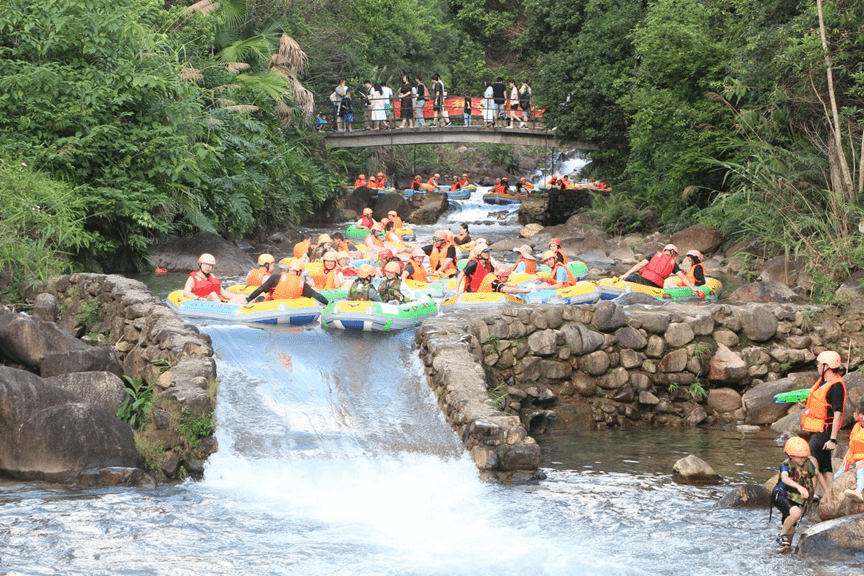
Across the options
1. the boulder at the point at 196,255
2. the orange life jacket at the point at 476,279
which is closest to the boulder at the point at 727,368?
the orange life jacket at the point at 476,279

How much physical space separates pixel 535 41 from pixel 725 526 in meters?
28.8

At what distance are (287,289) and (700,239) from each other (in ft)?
42.6

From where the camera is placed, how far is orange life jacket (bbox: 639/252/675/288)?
765 inches

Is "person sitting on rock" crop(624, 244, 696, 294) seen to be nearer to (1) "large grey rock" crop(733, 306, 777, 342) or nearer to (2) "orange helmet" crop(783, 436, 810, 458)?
(1) "large grey rock" crop(733, 306, 777, 342)

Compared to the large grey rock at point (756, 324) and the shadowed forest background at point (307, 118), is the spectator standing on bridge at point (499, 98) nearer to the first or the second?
the shadowed forest background at point (307, 118)

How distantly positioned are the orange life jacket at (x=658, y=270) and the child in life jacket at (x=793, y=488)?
9.73 metres

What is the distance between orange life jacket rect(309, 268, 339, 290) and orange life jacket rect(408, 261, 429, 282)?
1879 millimetres

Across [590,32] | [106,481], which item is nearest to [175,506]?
[106,481]

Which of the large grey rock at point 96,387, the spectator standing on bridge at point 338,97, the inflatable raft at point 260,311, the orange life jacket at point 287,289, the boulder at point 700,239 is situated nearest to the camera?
the large grey rock at point 96,387

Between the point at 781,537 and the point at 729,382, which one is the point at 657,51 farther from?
the point at 781,537

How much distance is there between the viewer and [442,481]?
1134 centimetres

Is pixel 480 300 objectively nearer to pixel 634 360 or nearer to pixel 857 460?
pixel 634 360

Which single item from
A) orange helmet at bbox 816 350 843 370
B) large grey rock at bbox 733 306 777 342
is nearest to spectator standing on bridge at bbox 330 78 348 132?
large grey rock at bbox 733 306 777 342

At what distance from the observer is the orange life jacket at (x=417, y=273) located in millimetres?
19641
